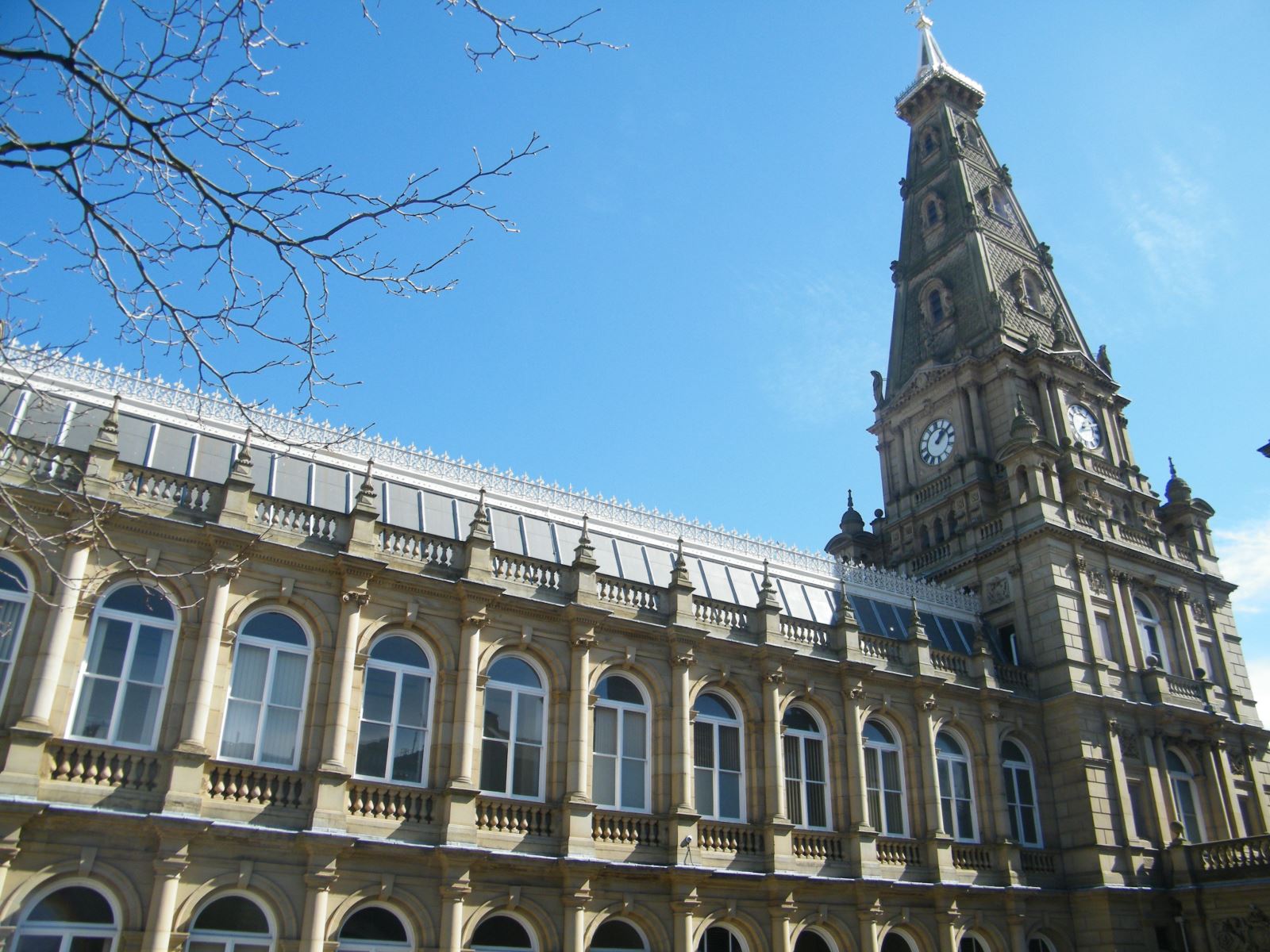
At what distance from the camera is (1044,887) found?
29391mm

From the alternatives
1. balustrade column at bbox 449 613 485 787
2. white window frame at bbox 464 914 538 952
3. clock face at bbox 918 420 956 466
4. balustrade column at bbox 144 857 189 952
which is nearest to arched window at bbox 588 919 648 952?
white window frame at bbox 464 914 538 952

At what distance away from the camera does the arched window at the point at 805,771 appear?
26.6 meters

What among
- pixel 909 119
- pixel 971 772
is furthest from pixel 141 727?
pixel 909 119

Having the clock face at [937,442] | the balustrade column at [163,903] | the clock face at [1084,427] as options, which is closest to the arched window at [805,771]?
the balustrade column at [163,903]

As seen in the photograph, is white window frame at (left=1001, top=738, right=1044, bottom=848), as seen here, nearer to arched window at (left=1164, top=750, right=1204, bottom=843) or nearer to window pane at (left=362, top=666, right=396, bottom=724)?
arched window at (left=1164, top=750, right=1204, bottom=843)

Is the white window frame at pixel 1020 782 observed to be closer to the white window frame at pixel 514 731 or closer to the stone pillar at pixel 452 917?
the white window frame at pixel 514 731

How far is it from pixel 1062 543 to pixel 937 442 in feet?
25.7

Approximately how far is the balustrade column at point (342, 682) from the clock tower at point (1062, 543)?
1876 centimetres

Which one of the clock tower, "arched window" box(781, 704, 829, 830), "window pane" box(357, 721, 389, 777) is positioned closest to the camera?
"window pane" box(357, 721, 389, 777)

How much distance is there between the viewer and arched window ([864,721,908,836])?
2783cm

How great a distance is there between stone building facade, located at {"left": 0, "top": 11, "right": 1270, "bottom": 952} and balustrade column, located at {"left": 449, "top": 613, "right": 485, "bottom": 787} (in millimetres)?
74

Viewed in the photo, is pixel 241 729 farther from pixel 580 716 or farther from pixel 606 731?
pixel 606 731

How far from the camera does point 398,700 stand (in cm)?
2216

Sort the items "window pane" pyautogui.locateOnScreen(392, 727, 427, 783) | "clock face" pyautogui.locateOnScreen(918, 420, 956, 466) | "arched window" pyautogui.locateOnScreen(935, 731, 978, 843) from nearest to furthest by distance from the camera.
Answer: "window pane" pyautogui.locateOnScreen(392, 727, 427, 783) → "arched window" pyautogui.locateOnScreen(935, 731, 978, 843) → "clock face" pyautogui.locateOnScreen(918, 420, 956, 466)
